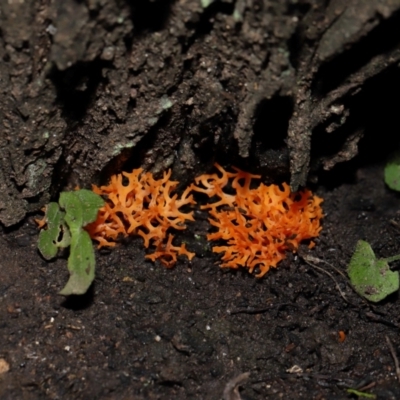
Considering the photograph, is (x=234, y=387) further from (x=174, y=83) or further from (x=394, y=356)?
(x=174, y=83)

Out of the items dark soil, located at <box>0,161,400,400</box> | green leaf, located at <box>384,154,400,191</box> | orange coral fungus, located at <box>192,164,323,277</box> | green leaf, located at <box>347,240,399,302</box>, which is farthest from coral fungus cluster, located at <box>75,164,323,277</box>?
green leaf, located at <box>384,154,400,191</box>

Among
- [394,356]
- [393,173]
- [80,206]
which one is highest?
[80,206]

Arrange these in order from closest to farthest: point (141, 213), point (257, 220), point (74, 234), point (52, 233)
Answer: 1. point (74, 234)
2. point (52, 233)
3. point (141, 213)
4. point (257, 220)

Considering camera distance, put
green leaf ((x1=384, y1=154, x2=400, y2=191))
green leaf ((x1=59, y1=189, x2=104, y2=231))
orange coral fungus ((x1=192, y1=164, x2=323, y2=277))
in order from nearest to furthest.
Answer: green leaf ((x1=59, y1=189, x2=104, y2=231)) → orange coral fungus ((x1=192, y1=164, x2=323, y2=277)) → green leaf ((x1=384, y1=154, x2=400, y2=191))

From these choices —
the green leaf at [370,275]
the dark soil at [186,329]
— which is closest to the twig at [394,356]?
the dark soil at [186,329]

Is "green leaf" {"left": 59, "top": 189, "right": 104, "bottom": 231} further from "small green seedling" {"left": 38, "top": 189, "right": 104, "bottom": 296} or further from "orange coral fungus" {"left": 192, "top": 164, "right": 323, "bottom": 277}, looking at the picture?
"orange coral fungus" {"left": 192, "top": 164, "right": 323, "bottom": 277}

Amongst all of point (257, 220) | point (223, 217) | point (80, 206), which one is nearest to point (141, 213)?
point (80, 206)

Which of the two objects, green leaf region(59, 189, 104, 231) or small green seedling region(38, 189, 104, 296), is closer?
small green seedling region(38, 189, 104, 296)

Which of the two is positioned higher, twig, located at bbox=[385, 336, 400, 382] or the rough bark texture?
the rough bark texture
